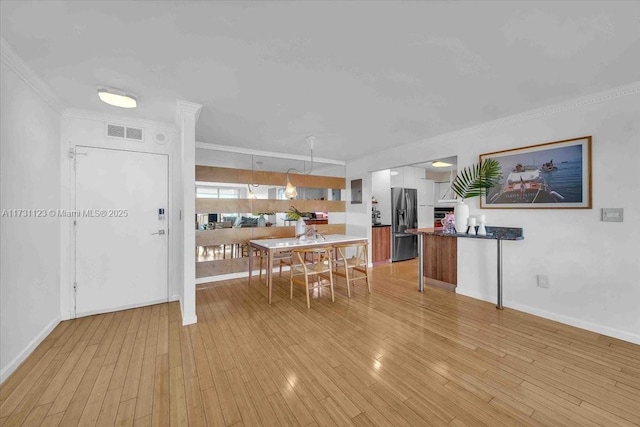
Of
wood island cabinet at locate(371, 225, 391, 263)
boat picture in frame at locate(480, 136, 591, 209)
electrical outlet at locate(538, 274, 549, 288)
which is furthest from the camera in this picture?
wood island cabinet at locate(371, 225, 391, 263)

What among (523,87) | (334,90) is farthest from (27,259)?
(523,87)

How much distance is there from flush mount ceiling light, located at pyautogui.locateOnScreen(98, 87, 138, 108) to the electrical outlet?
4846mm

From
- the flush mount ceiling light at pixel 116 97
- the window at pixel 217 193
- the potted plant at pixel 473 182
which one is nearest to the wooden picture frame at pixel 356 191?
the potted plant at pixel 473 182

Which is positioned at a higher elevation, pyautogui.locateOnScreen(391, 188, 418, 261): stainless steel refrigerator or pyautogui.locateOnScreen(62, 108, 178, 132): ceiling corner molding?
pyautogui.locateOnScreen(62, 108, 178, 132): ceiling corner molding

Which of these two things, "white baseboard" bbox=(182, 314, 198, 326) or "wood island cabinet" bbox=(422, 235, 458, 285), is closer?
"white baseboard" bbox=(182, 314, 198, 326)

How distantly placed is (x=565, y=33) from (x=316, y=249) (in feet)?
10.1

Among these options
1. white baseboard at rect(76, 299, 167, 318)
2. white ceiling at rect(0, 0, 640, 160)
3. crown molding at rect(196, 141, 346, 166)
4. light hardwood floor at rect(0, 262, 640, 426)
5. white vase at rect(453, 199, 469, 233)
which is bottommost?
light hardwood floor at rect(0, 262, 640, 426)

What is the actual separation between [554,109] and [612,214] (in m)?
1.24

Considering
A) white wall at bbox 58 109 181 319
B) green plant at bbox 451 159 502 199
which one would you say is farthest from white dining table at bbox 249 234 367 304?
green plant at bbox 451 159 502 199

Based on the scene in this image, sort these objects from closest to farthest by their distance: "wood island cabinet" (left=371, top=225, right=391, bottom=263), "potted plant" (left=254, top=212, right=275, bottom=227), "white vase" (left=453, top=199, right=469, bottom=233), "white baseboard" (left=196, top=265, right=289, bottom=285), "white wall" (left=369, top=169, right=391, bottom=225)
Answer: "white vase" (left=453, top=199, right=469, bottom=233) < "white baseboard" (left=196, top=265, right=289, bottom=285) < "potted plant" (left=254, top=212, right=275, bottom=227) < "wood island cabinet" (left=371, top=225, right=391, bottom=263) < "white wall" (left=369, top=169, right=391, bottom=225)

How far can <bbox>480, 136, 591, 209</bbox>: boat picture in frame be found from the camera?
8.87 feet

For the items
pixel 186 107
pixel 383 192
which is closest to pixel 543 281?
pixel 383 192

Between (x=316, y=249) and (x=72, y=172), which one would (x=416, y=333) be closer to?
(x=316, y=249)

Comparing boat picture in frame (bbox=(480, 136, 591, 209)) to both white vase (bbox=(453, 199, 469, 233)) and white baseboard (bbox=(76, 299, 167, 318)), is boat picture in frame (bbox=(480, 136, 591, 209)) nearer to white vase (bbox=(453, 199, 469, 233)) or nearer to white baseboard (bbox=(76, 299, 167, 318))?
white vase (bbox=(453, 199, 469, 233))
